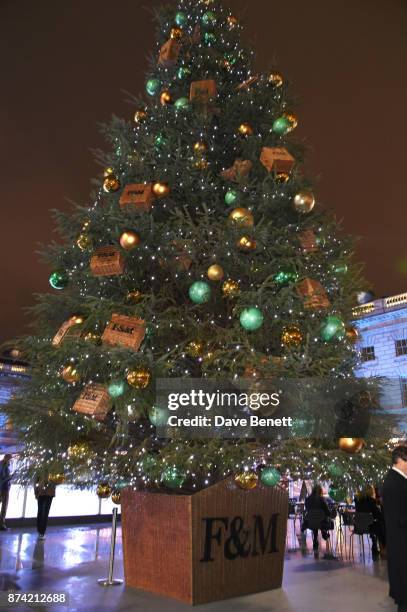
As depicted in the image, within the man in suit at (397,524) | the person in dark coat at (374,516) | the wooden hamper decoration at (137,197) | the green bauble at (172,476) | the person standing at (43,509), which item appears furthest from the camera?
the person standing at (43,509)

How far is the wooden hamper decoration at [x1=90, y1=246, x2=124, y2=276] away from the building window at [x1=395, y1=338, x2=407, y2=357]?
32.4 meters

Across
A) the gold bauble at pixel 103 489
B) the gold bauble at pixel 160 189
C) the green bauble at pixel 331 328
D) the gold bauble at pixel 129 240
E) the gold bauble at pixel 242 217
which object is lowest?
the gold bauble at pixel 103 489

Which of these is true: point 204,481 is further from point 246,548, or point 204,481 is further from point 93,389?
point 93,389

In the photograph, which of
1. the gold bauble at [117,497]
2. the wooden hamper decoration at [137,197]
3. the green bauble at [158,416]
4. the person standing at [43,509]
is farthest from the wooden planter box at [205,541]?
the person standing at [43,509]

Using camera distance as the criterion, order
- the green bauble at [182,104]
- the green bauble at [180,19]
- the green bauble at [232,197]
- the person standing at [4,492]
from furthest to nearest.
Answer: the person standing at [4,492]
the green bauble at [180,19]
the green bauble at [182,104]
the green bauble at [232,197]

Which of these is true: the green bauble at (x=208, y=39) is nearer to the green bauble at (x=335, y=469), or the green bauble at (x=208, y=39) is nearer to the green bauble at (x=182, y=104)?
the green bauble at (x=182, y=104)

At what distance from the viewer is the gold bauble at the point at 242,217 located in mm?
5910

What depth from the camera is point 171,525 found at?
553 centimetres

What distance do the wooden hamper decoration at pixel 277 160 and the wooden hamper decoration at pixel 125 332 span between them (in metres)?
2.80

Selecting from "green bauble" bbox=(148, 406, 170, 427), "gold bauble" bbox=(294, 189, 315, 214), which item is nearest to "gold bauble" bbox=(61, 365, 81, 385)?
"green bauble" bbox=(148, 406, 170, 427)

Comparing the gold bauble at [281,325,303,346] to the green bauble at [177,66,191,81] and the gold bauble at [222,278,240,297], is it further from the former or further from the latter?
the green bauble at [177,66,191,81]

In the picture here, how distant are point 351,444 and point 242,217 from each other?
2843mm

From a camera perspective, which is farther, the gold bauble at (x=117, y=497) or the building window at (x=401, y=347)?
the building window at (x=401, y=347)

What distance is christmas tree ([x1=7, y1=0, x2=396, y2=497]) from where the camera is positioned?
536cm
